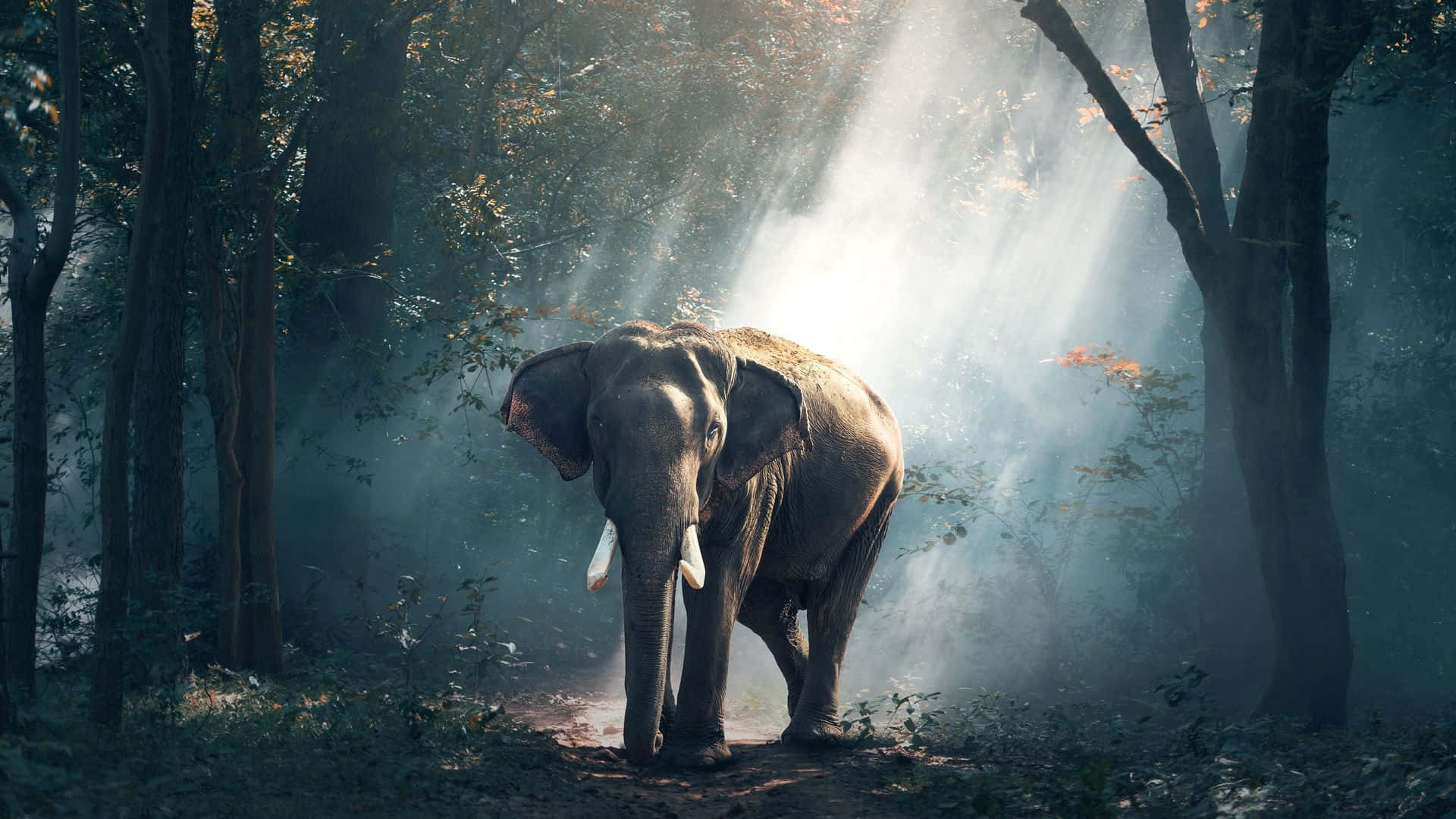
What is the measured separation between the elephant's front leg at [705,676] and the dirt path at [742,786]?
14cm

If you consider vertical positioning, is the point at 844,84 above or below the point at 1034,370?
above

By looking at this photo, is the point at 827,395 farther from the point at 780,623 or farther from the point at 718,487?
the point at 780,623

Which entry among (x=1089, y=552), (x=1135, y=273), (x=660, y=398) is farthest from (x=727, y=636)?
(x=1135, y=273)

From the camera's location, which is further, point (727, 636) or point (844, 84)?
point (844, 84)

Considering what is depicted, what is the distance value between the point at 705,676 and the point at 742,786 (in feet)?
2.40

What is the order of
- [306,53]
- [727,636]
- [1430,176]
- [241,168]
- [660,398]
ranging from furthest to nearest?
[1430,176] → [306,53] → [241,168] → [727,636] → [660,398]

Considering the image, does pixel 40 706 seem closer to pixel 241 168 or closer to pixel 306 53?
pixel 241 168

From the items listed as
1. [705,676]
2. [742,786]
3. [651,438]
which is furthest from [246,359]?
[742,786]

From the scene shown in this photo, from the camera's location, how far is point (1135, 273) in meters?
31.1

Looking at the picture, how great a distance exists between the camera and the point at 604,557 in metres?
7.30

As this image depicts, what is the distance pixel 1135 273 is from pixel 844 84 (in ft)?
39.4

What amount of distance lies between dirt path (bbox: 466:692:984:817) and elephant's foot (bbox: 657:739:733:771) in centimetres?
6

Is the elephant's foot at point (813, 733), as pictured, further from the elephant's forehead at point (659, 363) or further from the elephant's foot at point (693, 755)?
the elephant's forehead at point (659, 363)

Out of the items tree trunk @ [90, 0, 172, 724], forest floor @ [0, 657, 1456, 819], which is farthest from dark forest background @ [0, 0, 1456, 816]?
forest floor @ [0, 657, 1456, 819]
